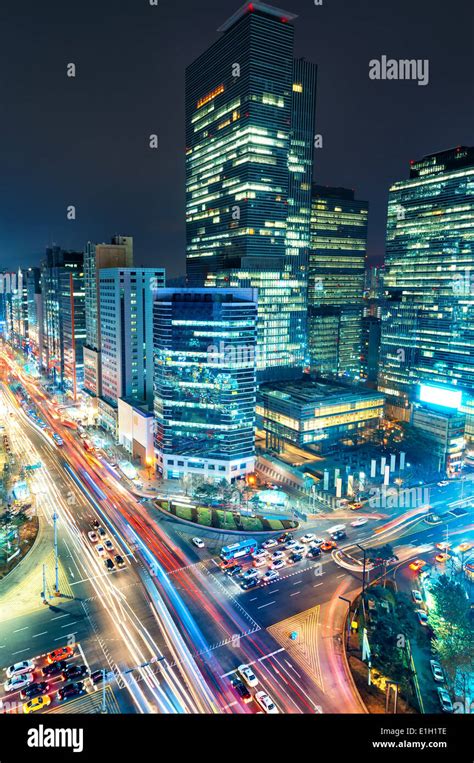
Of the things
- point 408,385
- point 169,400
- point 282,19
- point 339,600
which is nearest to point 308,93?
point 282,19

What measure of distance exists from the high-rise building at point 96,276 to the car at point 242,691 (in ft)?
270

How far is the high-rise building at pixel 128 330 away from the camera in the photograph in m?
96.1

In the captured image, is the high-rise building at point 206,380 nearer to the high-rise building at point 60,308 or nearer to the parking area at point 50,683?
the parking area at point 50,683

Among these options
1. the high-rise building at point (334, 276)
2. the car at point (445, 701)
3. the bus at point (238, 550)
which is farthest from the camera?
the high-rise building at point (334, 276)

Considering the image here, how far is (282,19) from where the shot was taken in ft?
315

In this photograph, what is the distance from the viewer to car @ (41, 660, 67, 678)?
122 ft

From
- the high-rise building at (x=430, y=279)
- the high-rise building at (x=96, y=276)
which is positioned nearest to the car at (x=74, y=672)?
the high-rise building at (x=96, y=276)

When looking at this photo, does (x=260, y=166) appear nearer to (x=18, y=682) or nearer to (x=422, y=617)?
(x=422, y=617)

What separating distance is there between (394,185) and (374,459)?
7006 cm

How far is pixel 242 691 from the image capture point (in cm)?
3559

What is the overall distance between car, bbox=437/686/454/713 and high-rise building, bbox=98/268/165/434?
232 ft

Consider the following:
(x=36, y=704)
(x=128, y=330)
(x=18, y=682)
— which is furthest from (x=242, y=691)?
(x=128, y=330)

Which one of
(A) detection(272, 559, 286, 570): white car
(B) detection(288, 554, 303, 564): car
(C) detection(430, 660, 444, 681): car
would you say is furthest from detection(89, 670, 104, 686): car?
(C) detection(430, 660, 444, 681): car
